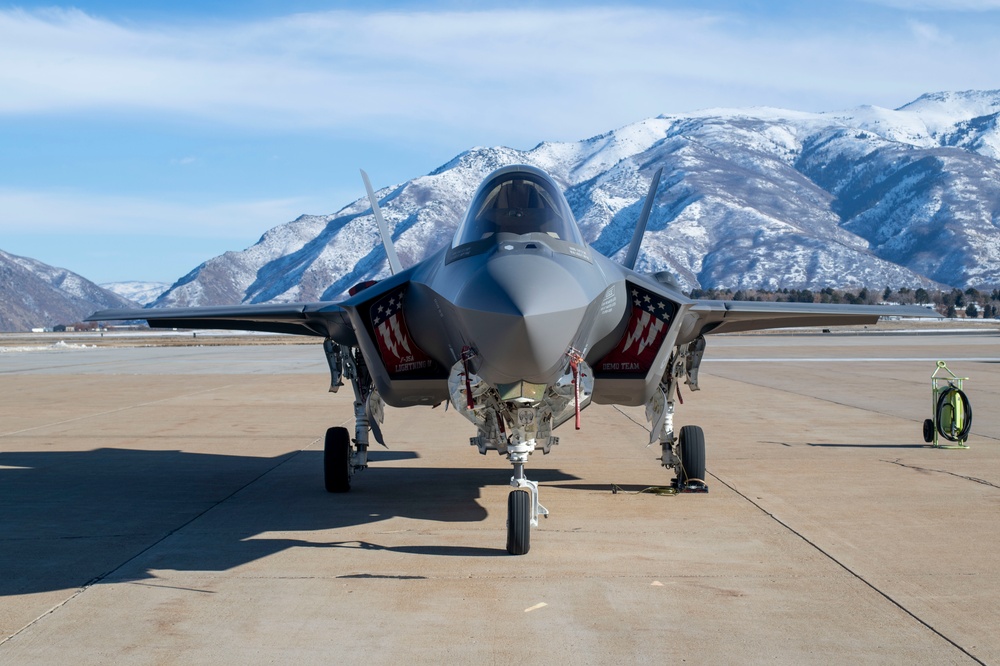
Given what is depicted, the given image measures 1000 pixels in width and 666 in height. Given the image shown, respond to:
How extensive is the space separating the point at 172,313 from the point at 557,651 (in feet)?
21.4

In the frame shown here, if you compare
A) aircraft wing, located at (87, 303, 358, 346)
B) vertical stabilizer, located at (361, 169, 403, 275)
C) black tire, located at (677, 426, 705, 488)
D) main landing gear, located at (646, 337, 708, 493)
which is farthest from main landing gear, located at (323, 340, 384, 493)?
black tire, located at (677, 426, 705, 488)

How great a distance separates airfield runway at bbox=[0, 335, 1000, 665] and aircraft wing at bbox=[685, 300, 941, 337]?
1683 millimetres

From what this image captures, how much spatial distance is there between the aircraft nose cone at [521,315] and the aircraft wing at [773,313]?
8.57 ft

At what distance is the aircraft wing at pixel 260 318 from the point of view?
901cm

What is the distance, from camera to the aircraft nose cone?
225 inches

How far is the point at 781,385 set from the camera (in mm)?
22812

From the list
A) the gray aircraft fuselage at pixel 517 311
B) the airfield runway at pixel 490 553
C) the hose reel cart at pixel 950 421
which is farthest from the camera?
the hose reel cart at pixel 950 421

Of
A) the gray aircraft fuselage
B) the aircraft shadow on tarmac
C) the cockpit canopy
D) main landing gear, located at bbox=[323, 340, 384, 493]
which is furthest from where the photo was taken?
main landing gear, located at bbox=[323, 340, 384, 493]

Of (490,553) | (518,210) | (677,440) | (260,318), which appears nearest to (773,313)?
(677,440)

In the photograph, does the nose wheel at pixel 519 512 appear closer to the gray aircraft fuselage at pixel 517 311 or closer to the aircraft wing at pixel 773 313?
the gray aircraft fuselage at pixel 517 311

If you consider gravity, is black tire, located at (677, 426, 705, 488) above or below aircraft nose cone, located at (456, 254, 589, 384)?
below

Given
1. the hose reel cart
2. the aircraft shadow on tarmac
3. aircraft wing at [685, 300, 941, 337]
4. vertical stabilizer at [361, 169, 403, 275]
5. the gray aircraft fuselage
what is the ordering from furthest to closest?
the hose reel cart → vertical stabilizer at [361, 169, 403, 275] → aircraft wing at [685, 300, 941, 337] → the aircraft shadow on tarmac → the gray aircraft fuselage

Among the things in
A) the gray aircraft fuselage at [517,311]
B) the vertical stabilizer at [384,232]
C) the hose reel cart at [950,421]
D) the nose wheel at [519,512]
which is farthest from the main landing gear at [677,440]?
the hose reel cart at [950,421]

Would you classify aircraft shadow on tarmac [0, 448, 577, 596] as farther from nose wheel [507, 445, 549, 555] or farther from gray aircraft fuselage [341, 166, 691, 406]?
gray aircraft fuselage [341, 166, 691, 406]
